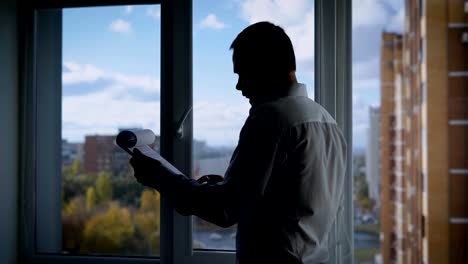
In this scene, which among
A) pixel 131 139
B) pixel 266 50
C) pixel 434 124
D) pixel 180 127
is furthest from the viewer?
pixel 180 127

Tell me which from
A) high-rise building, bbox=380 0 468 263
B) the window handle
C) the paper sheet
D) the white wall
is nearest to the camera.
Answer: the paper sheet

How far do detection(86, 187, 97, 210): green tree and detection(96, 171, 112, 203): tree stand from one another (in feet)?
0.07

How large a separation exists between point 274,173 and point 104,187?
3.37 feet

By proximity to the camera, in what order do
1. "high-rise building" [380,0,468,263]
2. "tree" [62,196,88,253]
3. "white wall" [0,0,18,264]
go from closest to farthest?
"high-rise building" [380,0,468,263] < "white wall" [0,0,18,264] < "tree" [62,196,88,253]

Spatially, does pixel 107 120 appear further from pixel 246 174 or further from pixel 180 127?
pixel 246 174

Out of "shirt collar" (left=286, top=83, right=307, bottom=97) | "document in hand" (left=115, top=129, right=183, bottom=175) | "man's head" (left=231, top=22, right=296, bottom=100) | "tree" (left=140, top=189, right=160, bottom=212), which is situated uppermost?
"man's head" (left=231, top=22, right=296, bottom=100)

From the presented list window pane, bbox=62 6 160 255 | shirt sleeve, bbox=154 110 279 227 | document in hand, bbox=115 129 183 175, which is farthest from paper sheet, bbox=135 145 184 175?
window pane, bbox=62 6 160 255

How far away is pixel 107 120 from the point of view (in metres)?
1.88

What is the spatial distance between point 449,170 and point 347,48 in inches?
21.5

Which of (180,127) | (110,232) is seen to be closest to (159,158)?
(180,127)

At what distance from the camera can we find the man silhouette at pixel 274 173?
105 cm

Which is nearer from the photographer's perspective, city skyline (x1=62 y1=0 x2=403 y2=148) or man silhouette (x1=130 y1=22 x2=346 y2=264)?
man silhouette (x1=130 y1=22 x2=346 y2=264)

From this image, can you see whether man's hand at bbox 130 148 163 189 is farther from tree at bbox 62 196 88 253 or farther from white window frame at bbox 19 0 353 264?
tree at bbox 62 196 88 253

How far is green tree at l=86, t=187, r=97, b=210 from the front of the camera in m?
1.90
